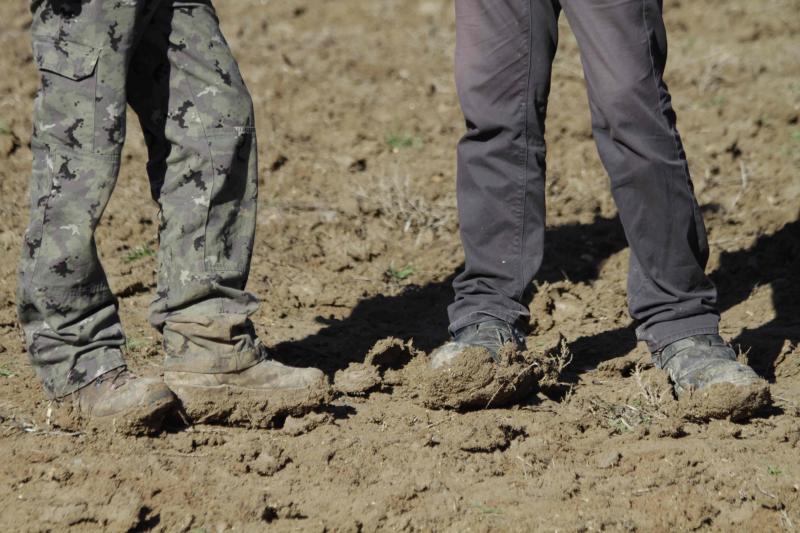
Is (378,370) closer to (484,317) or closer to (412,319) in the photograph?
(484,317)

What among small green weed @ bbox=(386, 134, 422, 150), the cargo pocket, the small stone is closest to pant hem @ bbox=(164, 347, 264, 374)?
the cargo pocket

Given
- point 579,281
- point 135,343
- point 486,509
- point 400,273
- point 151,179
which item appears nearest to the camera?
point 486,509

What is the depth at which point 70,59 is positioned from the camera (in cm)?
296

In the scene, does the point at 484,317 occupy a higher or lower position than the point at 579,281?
higher

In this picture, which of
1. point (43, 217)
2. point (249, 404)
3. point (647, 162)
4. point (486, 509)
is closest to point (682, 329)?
point (647, 162)

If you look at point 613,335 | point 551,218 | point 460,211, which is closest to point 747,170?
point 551,218

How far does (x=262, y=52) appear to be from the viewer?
25.0ft

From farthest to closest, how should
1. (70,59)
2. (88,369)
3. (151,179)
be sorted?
(151,179) → (88,369) → (70,59)

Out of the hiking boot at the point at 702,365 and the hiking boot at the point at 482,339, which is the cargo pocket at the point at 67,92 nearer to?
the hiking boot at the point at 482,339

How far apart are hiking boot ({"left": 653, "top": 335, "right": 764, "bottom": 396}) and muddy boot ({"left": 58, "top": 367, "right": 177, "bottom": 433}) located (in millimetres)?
1566

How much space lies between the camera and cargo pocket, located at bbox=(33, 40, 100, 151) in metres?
2.96

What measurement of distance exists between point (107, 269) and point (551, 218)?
7.34 feet

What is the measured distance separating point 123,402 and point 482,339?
1.15 m

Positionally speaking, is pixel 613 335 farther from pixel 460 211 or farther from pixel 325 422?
pixel 325 422
